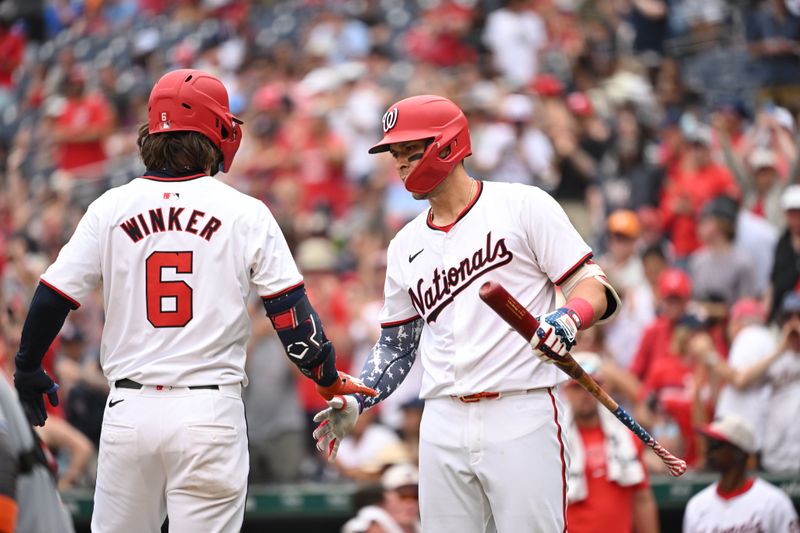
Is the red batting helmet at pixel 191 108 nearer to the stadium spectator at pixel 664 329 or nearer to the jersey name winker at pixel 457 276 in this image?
the jersey name winker at pixel 457 276

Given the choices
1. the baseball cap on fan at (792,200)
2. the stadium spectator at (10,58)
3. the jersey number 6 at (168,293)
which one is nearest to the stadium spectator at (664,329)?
the baseball cap on fan at (792,200)

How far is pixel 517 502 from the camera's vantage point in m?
5.52

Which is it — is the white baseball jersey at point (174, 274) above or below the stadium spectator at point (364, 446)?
above

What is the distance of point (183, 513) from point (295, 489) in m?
3.91

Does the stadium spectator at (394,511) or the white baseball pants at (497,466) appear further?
the stadium spectator at (394,511)

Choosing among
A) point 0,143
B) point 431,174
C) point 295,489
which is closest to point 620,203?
point 295,489

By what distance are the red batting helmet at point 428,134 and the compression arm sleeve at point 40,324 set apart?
1.42 meters

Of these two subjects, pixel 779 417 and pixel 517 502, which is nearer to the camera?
pixel 517 502

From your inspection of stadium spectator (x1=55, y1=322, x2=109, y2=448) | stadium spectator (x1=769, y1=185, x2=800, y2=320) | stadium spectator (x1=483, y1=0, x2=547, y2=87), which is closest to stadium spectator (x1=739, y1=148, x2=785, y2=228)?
stadium spectator (x1=769, y1=185, x2=800, y2=320)

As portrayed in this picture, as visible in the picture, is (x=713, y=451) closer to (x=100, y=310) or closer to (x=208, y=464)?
(x=208, y=464)

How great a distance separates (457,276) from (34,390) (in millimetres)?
1789

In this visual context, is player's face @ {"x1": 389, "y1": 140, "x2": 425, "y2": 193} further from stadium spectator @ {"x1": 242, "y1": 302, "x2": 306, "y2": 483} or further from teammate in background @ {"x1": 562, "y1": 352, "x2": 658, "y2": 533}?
stadium spectator @ {"x1": 242, "y1": 302, "x2": 306, "y2": 483}

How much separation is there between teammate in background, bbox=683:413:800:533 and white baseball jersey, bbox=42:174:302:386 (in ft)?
11.6

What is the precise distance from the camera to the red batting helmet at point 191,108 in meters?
5.64
